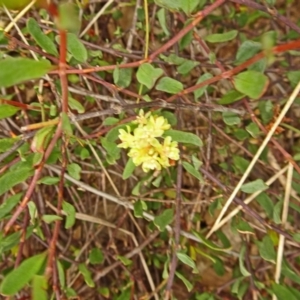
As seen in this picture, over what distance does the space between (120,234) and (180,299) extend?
0.83 ft

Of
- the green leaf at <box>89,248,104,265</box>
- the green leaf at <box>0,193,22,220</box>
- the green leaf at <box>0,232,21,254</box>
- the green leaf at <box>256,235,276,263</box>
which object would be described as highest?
the green leaf at <box>0,193,22,220</box>

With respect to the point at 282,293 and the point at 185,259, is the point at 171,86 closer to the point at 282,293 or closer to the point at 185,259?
the point at 185,259

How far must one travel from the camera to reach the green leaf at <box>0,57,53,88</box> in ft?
1.97

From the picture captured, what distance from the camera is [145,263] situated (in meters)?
1.30

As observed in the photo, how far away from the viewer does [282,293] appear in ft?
3.32

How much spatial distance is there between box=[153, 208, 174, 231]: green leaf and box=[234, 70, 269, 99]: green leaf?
1.14 ft

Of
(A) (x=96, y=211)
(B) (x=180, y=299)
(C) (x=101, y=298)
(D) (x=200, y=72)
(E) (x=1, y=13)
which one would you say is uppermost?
(E) (x=1, y=13)

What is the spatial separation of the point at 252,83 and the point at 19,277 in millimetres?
440

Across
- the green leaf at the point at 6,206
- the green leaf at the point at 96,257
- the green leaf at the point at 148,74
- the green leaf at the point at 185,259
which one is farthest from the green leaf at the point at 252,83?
the green leaf at the point at 96,257

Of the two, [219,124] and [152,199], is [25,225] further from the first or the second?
[219,124]

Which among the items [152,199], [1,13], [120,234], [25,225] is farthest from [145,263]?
[1,13]

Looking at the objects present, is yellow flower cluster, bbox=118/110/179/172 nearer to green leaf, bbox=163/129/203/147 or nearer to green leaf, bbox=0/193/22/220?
green leaf, bbox=163/129/203/147

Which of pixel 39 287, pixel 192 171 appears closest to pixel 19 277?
pixel 39 287

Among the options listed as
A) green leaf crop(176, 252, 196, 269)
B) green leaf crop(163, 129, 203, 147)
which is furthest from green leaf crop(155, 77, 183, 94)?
green leaf crop(176, 252, 196, 269)
